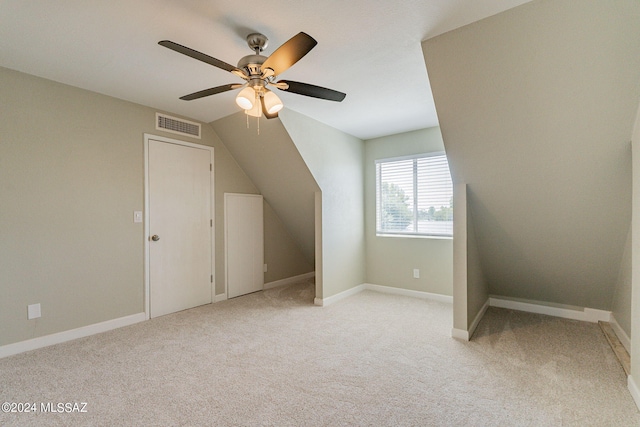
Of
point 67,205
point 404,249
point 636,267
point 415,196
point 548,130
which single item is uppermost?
point 548,130

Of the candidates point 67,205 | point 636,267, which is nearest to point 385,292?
point 636,267

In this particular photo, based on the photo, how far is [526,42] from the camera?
1.75m

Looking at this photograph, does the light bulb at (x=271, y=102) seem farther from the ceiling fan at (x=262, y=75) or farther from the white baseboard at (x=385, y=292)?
the white baseboard at (x=385, y=292)

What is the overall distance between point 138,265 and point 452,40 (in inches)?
145

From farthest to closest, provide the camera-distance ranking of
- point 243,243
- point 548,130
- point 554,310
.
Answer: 1. point 243,243
2. point 554,310
3. point 548,130

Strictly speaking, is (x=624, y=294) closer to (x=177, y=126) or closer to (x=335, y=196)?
(x=335, y=196)

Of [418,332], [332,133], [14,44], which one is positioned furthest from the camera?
[332,133]

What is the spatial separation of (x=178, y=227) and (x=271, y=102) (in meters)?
2.36

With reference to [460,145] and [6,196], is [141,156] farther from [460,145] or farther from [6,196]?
[460,145]

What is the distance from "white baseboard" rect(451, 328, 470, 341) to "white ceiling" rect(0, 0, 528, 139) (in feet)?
7.70

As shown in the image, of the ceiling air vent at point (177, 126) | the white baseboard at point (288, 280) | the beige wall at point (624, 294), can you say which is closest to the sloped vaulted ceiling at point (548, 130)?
the beige wall at point (624, 294)

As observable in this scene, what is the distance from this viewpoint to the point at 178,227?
3.63 m

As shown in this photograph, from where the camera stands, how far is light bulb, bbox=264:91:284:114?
2.00 meters

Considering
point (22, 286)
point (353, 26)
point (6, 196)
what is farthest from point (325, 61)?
point (22, 286)
